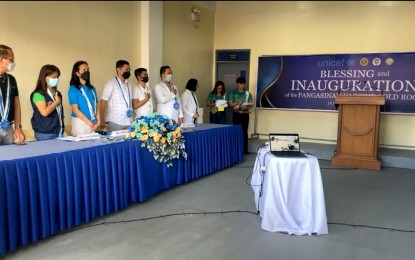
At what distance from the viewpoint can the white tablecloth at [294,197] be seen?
2.50 meters

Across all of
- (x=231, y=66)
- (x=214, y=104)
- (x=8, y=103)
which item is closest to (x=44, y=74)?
(x=8, y=103)

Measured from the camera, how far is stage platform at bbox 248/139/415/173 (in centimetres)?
509

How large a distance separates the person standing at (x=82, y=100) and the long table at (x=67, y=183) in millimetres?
517

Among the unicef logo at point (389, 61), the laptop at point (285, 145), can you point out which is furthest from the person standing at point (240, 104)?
the laptop at point (285, 145)

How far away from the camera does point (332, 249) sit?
2334 mm

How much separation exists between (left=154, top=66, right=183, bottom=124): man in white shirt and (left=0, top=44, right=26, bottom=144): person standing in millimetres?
1898

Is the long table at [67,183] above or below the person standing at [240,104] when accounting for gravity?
below

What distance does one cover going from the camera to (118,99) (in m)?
3.81

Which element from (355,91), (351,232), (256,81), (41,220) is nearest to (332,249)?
(351,232)

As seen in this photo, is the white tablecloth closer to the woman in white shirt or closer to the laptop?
the laptop

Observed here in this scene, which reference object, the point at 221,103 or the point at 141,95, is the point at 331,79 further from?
the point at 141,95

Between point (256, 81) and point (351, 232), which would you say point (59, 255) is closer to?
point (351, 232)

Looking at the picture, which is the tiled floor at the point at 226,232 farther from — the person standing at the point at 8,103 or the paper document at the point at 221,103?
the paper document at the point at 221,103

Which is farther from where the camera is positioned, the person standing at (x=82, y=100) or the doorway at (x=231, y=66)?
the doorway at (x=231, y=66)
